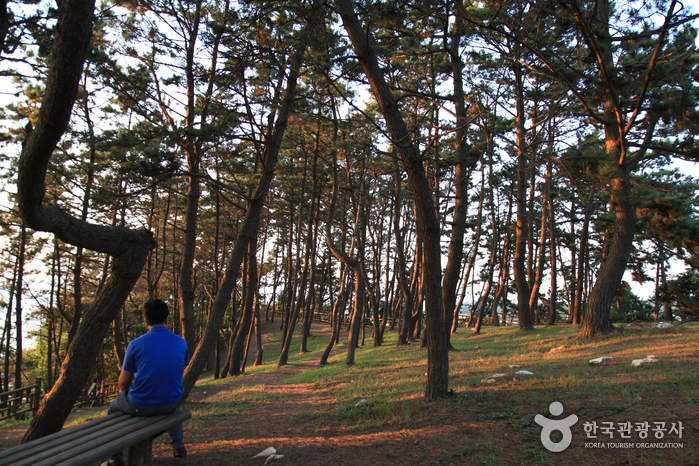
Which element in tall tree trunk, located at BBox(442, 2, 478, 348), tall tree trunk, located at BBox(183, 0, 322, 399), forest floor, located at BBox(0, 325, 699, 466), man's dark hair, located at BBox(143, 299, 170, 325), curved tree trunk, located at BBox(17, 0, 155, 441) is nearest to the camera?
curved tree trunk, located at BBox(17, 0, 155, 441)

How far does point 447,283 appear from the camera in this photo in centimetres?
1105

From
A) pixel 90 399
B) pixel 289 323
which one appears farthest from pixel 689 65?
pixel 90 399

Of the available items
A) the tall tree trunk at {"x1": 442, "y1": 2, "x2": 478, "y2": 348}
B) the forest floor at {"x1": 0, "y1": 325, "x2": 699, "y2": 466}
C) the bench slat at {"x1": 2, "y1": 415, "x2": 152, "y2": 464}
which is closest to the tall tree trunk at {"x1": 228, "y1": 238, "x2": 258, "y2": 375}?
the tall tree trunk at {"x1": 442, "y1": 2, "x2": 478, "y2": 348}

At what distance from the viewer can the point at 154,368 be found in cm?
371

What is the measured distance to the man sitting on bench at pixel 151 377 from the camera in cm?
370

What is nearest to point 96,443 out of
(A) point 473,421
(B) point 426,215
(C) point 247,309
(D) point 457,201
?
(A) point 473,421

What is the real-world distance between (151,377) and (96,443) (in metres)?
0.78

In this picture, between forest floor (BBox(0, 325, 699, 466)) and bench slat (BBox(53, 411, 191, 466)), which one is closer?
bench slat (BBox(53, 411, 191, 466))

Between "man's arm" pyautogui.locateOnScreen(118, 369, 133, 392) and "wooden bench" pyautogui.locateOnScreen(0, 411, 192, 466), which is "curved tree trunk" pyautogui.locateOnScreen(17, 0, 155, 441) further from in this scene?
"wooden bench" pyautogui.locateOnScreen(0, 411, 192, 466)

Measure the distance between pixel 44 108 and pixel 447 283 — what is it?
9647 millimetres

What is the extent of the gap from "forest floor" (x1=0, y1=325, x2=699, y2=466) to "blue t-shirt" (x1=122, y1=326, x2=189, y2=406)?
27.4 inches

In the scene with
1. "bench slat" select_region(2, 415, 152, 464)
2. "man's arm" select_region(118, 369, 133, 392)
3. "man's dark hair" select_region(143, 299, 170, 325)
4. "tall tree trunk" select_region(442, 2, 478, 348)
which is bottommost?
"bench slat" select_region(2, 415, 152, 464)

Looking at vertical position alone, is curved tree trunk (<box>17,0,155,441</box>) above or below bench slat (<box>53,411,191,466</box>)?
above

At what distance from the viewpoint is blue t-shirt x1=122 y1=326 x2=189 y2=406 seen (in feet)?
12.1
